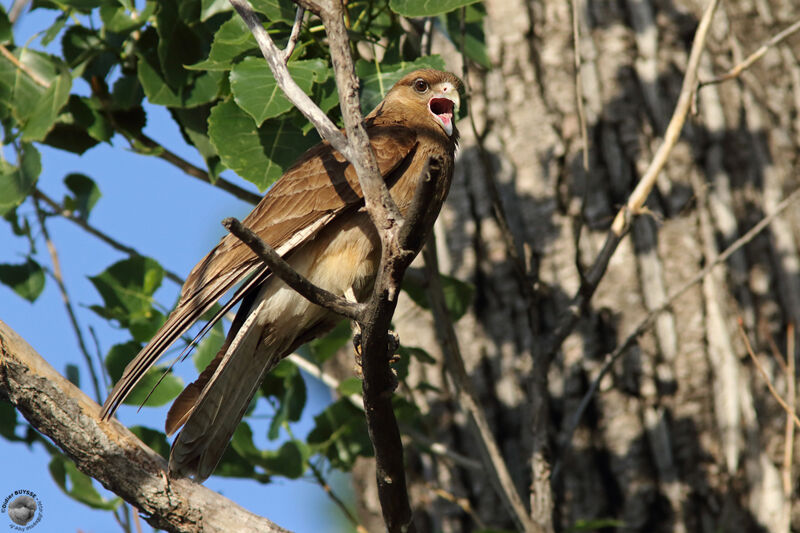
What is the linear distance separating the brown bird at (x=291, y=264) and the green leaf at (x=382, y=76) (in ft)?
0.45

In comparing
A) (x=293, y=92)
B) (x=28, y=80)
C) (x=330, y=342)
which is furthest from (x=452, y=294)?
(x=28, y=80)

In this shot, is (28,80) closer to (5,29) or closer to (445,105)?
(5,29)

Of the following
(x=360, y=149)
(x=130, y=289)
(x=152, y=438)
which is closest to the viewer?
(x=360, y=149)

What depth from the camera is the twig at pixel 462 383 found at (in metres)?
3.54

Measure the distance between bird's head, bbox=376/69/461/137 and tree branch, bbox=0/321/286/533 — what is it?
5.80 feet

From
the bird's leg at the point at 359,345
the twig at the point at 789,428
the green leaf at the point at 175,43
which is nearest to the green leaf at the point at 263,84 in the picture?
the green leaf at the point at 175,43

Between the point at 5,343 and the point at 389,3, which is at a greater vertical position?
the point at 389,3

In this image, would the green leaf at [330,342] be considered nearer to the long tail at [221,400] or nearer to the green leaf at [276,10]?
the long tail at [221,400]

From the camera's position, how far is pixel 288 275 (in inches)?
84.7

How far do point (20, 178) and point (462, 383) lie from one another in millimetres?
2017

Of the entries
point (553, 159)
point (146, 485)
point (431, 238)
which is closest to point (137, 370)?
point (146, 485)

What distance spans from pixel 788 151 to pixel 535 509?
260 centimetres

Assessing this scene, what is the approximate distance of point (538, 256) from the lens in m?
4.48

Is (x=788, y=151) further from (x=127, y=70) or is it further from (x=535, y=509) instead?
(x=127, y=70)
